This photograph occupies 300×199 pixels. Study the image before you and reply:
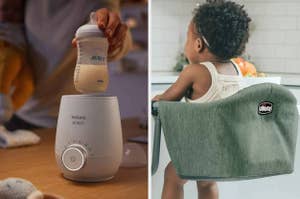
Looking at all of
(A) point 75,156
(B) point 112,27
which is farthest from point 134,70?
(A) point 75,156

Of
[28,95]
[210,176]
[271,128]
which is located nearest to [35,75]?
[28,95]

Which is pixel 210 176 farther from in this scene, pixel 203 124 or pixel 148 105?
pixel 148 105

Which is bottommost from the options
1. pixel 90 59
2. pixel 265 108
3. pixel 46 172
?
pixel 46 172

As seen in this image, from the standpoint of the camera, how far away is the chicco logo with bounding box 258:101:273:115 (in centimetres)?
114

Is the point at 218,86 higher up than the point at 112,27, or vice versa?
the point at 112,27

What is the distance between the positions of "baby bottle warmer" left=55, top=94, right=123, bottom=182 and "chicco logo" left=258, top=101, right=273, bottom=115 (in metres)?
0.35

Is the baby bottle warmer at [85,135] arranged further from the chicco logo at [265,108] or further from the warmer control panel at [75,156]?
the chicco logo at [265,108]

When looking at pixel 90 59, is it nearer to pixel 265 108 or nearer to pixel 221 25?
pixel 221 25

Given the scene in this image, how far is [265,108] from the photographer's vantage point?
1152 mm

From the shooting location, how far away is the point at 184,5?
113 cm

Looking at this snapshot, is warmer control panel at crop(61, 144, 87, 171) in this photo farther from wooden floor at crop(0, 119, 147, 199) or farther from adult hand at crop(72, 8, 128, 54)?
adult hand at crop(72, 8, 128, 54)

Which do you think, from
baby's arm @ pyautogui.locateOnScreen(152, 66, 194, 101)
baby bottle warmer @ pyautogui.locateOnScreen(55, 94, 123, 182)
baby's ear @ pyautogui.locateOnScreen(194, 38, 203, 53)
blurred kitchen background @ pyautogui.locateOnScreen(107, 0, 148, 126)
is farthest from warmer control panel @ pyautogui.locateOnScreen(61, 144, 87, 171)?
baby's ear @ pyautogui.locateOnScreen(194, 38, 203, 53)

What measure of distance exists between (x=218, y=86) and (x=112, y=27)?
0.28 metres

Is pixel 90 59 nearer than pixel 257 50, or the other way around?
pixel 90 59
